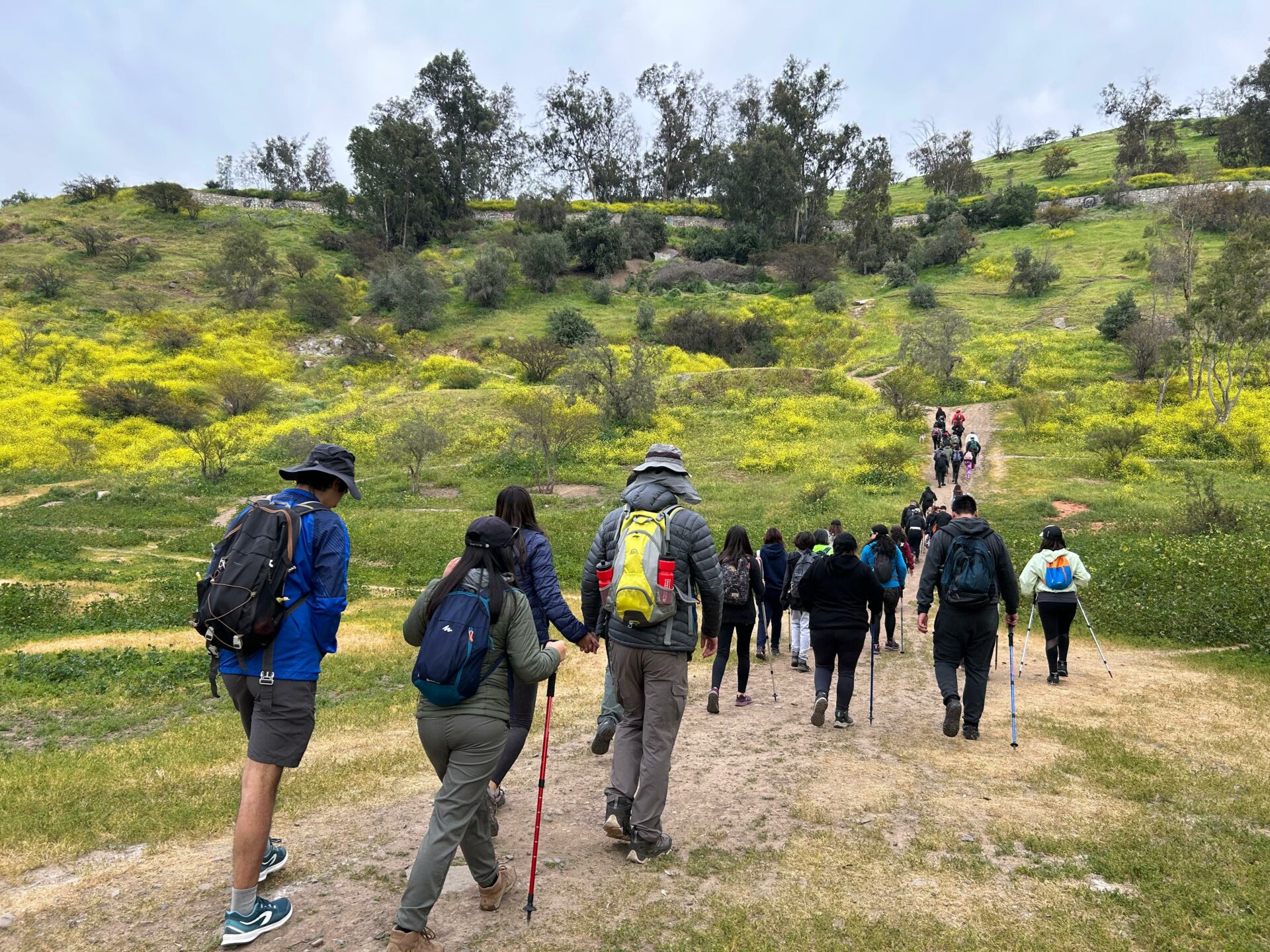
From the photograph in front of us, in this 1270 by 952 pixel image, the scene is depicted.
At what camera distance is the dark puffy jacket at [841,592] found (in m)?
6.00

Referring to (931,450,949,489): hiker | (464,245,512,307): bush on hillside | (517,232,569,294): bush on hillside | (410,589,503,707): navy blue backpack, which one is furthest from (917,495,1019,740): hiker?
(517,232,569,294): bush on hillside

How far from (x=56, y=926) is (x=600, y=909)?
7.97 feet

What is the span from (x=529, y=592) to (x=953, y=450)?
21013mm

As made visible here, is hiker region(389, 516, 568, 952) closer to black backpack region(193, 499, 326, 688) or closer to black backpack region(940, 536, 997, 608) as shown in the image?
black backpack region(193, 499, 326, 688)

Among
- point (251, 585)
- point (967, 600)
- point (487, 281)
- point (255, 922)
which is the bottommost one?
point (255, 922)

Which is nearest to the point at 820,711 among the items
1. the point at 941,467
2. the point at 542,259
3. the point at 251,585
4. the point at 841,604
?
the point at 841,604

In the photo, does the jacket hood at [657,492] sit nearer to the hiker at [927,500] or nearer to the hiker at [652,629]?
the hiker at [652,629]

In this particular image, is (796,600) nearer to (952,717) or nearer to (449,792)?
(952,717)

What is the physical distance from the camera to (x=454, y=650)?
119 inches

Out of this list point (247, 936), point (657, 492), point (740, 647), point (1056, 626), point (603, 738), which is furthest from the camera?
point (1056, 626)

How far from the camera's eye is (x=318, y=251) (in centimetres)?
5909

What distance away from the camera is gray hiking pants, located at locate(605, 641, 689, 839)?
3.92 m

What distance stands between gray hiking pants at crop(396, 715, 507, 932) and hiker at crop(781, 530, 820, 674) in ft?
13.3

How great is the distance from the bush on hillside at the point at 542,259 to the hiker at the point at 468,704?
5211cm
